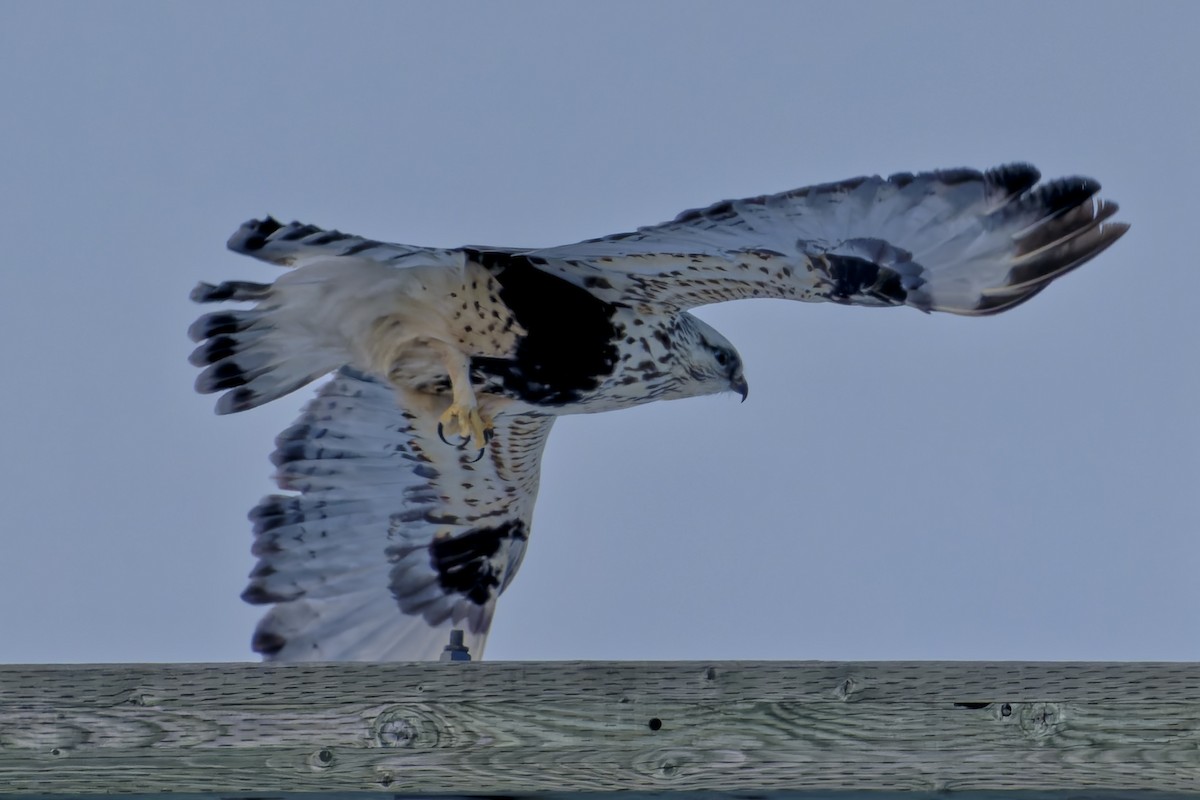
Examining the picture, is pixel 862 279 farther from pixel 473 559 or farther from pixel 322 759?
pixel 322 759

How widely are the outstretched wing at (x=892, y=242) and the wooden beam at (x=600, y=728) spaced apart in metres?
1.94

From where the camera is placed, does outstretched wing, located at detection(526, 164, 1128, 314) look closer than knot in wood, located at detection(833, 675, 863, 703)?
No

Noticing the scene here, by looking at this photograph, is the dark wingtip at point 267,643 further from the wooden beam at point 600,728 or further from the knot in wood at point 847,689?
the knot in wood at point 847,689

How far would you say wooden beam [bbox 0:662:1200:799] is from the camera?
2.33m

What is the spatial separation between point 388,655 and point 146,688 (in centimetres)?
306

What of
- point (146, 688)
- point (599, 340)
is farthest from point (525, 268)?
point (146, 688)

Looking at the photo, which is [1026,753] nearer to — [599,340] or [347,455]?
[599,340]

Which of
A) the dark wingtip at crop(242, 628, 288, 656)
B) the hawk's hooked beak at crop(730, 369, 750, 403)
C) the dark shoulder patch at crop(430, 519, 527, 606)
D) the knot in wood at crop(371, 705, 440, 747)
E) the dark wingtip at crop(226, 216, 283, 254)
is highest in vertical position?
the hawk's hooked beak at crop(730, 369, 750, 403)

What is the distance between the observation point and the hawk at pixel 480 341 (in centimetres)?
433

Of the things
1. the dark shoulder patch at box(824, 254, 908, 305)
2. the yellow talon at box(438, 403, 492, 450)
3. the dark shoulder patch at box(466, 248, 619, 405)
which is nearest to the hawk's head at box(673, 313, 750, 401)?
the dark shoulder patch at box(466, 248, 619, 405)

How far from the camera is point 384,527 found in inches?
221

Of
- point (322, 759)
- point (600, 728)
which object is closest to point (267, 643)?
point (322, 759)

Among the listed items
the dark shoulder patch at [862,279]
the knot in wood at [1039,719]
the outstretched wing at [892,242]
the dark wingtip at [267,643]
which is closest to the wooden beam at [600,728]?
the knot in wood at [1039,719]

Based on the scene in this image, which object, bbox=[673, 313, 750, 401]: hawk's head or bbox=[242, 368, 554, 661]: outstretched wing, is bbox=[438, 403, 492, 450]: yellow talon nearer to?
bbox=[242, 368, 554, 661]: outstretched wing
